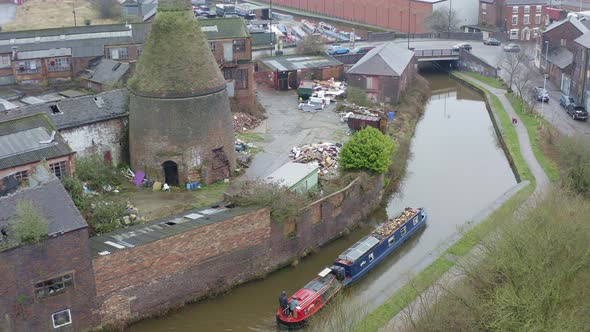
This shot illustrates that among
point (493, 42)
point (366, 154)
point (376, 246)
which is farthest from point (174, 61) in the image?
point (493, 42)

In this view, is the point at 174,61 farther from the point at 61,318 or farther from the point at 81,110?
the point at 61,318

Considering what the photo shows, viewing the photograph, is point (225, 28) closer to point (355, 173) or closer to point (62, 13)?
point (355, 173)

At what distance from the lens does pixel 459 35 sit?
78875 millimetres

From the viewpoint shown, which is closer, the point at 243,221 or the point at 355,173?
the point at 243,221

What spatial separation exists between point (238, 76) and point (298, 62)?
1202 centimetres

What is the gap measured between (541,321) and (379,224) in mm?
16455

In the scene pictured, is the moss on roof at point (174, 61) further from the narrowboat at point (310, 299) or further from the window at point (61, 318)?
the window at point (61, 318)

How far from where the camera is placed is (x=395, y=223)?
33.3 m

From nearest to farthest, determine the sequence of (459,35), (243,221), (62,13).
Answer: (243,221)
(459,35)
(62,13)

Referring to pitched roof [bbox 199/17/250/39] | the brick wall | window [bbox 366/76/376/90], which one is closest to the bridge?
window [bbox 366/76/376/90]

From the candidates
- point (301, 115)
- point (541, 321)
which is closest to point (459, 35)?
point (301, 115)

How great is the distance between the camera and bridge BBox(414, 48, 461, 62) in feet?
230

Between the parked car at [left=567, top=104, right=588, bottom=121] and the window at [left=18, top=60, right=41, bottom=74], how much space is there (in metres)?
37.2

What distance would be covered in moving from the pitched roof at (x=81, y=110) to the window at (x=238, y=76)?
44.6ft
